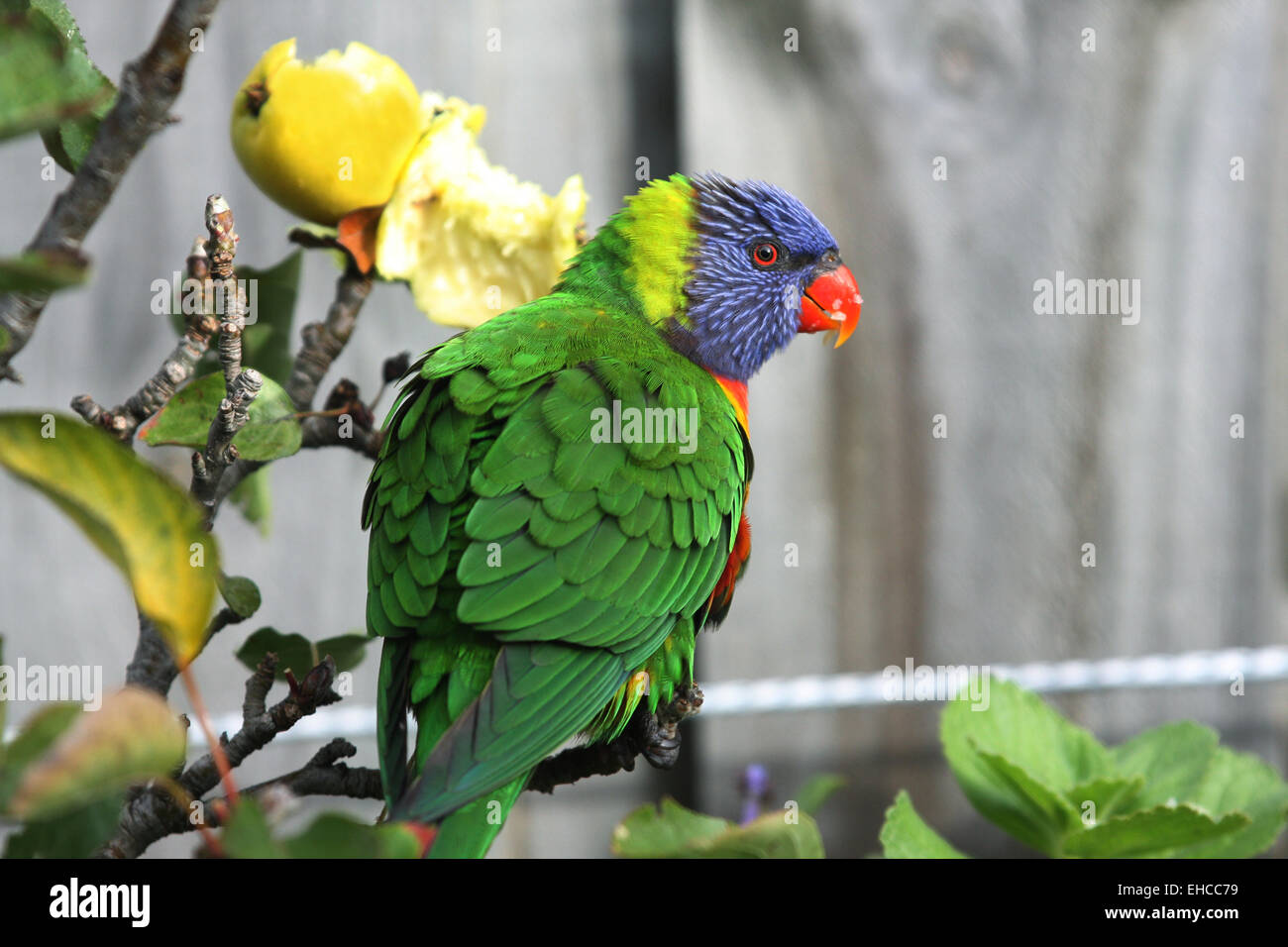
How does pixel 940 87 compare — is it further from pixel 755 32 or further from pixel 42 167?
pixel 42 167

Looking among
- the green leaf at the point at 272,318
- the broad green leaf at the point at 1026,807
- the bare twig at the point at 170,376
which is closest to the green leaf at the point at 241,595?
the bare twig at the point at 170,376

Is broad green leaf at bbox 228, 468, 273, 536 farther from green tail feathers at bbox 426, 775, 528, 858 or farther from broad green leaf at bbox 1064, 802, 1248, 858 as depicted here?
broad green leaf at bbox 1064, 802, 1248, 858

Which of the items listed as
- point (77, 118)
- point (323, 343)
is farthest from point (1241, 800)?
point (77, 118)

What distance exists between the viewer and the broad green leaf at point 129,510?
1.19ft

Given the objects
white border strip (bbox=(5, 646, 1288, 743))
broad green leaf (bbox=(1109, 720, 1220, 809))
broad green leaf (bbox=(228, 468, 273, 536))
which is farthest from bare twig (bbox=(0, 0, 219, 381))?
white border strip (bbox=(5, 646, 1288, 743))

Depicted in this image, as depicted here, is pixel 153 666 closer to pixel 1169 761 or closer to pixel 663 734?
pixel 663 734

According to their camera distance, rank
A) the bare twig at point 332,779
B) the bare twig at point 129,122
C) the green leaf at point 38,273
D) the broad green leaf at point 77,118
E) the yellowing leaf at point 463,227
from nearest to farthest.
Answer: the green leaf at point 38,273
the bare twig at point 129,122
the broad green leaf at point 77,118
the bare twig at point 332,779
the yellowing leaf at point 463,227

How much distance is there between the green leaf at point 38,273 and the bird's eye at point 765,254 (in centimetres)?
89

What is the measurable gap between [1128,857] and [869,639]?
824 millimetres

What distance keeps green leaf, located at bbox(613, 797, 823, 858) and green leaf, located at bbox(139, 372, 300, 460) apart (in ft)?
0.97

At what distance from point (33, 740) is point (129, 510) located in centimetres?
9

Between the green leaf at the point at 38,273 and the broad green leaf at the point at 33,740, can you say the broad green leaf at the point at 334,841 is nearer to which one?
the broad green leaf at the point at 33,740

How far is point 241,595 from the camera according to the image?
24.9 inches

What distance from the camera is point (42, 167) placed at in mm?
1294
